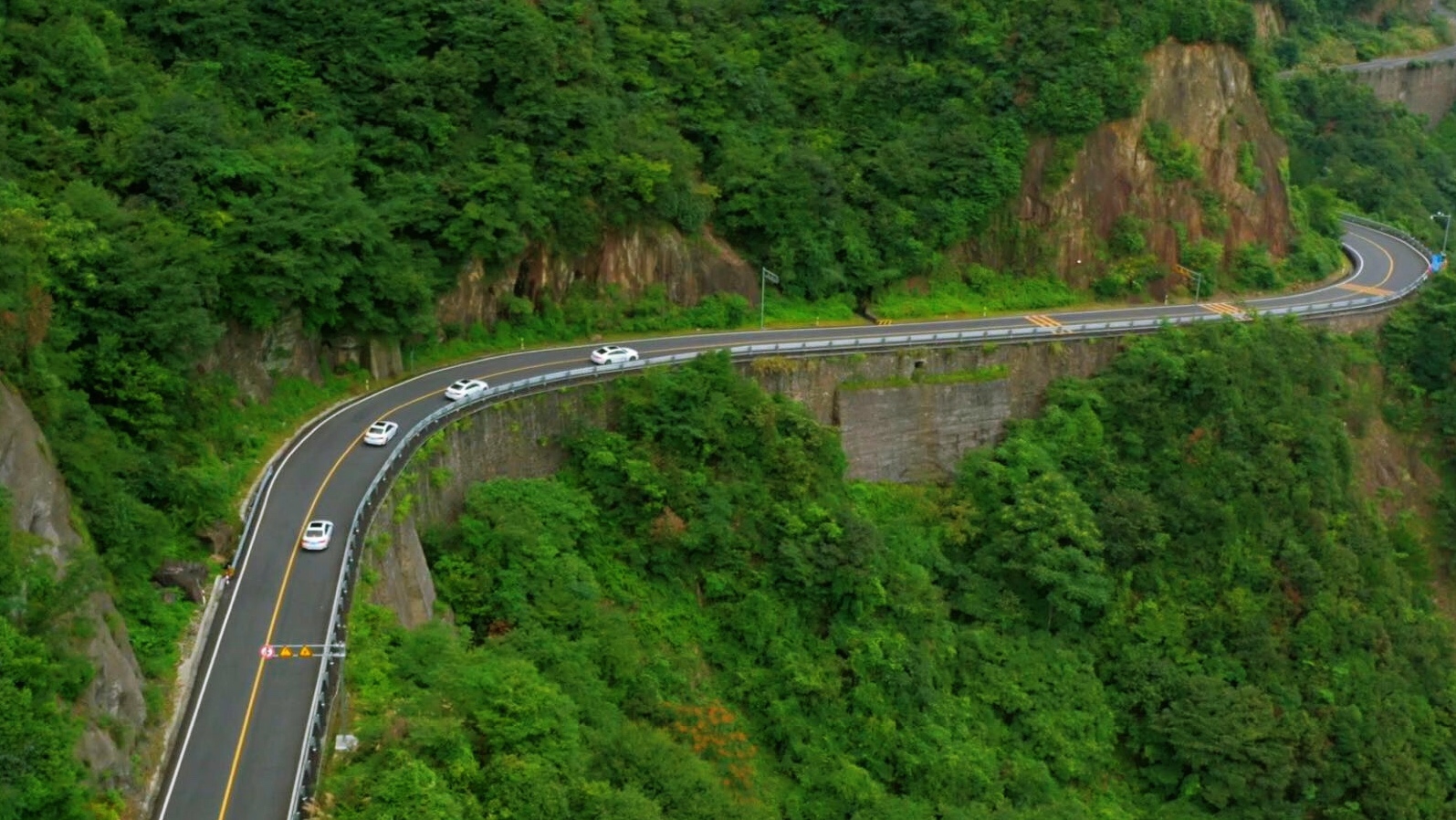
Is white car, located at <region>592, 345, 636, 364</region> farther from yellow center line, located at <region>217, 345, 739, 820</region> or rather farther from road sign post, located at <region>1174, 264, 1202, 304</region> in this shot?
road sign post, located at <region>1174, 264, 1202, 304</region>

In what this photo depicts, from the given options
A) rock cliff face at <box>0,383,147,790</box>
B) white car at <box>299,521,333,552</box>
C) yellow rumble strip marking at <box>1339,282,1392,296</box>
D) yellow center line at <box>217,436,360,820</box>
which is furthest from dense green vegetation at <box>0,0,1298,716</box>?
yellow rumble strip marking at <box>1339,282,1392,296</box>

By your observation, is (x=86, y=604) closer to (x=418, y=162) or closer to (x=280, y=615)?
(x=280, y=615)

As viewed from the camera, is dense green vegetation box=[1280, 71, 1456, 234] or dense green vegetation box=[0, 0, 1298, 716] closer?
dense green vegetation box=[0, 0, 1298, 716]

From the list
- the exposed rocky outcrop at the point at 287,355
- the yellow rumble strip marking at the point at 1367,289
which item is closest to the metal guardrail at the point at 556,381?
the yellow rumble strip marking at the point at 1367,289

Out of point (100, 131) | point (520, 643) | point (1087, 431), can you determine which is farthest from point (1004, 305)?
point (100, 131)

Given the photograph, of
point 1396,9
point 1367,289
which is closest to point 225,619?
point 1367,289

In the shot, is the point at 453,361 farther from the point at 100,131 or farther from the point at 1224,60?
the point at 1224,60
